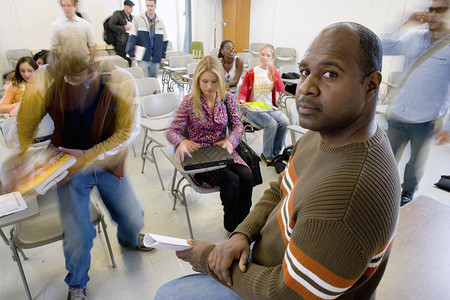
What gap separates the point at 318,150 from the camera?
81 cm

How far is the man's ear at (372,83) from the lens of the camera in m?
0.67

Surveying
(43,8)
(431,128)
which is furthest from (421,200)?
(43,8)

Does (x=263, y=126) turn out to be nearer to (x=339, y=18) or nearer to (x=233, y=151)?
(x=233, y=151)

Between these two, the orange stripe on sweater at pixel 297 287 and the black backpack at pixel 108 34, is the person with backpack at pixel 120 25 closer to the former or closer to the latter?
the black backpack at pixel 108 34

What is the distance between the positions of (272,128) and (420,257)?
8.08 feet

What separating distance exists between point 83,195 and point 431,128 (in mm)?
2640

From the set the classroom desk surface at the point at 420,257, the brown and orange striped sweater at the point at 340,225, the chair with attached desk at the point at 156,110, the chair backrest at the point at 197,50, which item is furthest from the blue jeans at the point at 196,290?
the chair backrest at the point at 197,50

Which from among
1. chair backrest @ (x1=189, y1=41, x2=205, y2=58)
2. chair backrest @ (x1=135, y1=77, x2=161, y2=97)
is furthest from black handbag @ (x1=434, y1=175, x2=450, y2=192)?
chair backrest @ (x1=189, y1=41, x2=205, y2=58)

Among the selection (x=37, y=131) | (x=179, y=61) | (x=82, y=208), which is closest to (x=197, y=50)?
(x=179, y=61)

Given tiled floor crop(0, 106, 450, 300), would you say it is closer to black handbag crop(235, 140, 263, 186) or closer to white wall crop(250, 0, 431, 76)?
black handbag crop(235, 140, 263, 186)

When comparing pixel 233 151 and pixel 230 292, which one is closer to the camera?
pixel 230 292

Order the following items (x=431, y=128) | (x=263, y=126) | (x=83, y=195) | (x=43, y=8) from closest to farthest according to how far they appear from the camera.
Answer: (x=83, y=195) → (x=431, y=128) → (x=263, y=126) → (x=43, y=8)

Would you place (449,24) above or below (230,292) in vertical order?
above

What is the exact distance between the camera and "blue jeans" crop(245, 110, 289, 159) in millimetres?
3586
